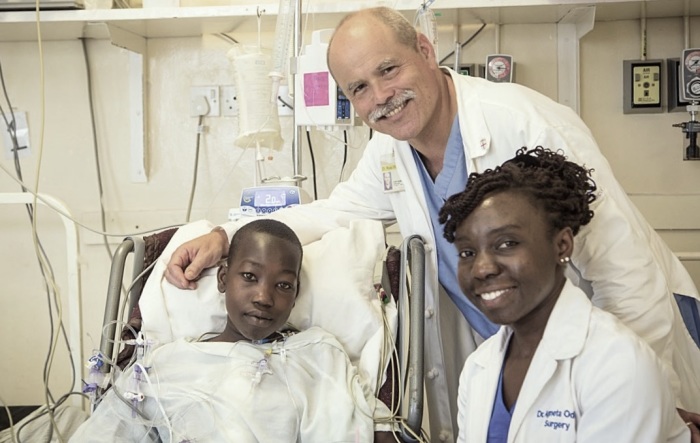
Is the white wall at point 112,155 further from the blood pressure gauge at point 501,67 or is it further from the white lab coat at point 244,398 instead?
the white lab coat at point 244,398

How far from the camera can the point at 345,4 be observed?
8.05ft

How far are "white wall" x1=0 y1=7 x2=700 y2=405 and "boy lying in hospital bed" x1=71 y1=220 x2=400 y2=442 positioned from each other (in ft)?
3.82

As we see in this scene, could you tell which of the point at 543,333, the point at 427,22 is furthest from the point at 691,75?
the point at 543,333

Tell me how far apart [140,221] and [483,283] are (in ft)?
6.11

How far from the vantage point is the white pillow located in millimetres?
1659

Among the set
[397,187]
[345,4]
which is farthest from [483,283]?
[345,4]

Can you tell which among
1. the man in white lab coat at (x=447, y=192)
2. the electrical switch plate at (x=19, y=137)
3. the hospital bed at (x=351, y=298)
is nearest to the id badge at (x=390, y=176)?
the man in white lab coat at (x=447, y=192)

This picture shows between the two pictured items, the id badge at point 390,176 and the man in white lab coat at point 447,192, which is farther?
the id badge at point 390,176

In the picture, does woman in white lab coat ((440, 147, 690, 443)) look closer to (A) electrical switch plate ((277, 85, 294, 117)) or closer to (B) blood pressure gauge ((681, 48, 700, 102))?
(B) blood pressure gauge ((681, 48, 700, 102))

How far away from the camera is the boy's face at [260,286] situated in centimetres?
156

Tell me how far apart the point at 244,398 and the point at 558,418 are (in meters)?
0.62

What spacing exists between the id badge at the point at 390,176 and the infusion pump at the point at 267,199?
0.36m

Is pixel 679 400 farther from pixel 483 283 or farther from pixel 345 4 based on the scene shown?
A: pixel 345 4

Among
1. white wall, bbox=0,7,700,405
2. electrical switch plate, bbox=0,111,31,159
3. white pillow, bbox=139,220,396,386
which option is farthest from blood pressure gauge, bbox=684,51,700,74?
electrical switch plate, bbox=0,111,31,159
